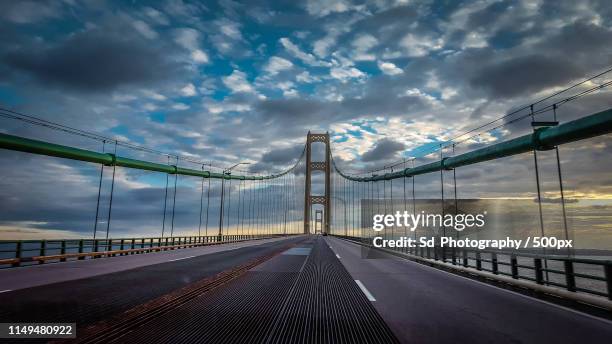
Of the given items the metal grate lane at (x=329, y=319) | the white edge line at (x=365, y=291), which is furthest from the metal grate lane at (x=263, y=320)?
the white edge line at (x=365, y=291)

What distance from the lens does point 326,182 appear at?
405 ft

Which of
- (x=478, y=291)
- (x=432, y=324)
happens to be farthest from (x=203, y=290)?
(x=478, y=291)

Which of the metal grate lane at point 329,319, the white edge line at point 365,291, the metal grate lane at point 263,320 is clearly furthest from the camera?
the white edge line at point 365,291

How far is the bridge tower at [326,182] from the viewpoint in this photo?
122 metres

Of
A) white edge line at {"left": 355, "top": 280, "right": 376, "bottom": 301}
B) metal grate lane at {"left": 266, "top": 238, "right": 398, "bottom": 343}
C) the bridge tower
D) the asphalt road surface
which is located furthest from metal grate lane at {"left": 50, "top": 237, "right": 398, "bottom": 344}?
the bridge tower

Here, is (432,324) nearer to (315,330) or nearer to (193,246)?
(315,330)

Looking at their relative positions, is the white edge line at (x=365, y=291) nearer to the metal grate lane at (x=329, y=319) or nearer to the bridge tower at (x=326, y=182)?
the metal grate lane at (x=329, y=319)

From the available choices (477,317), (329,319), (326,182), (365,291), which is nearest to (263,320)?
(329,319)

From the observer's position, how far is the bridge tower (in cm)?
12200

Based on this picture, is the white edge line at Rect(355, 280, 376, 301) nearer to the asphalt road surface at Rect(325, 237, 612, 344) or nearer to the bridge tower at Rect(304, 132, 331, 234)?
the asphalt road surface at Rect(325, 237, 612, 344)

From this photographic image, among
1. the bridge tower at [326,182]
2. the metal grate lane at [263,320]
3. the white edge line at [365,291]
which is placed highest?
the bridge tower at [326,182]

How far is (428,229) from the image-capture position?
3356cm

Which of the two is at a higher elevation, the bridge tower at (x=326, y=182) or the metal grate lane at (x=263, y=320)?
the bridge tower at (x=326, y=182)

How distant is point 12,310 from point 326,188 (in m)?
116
